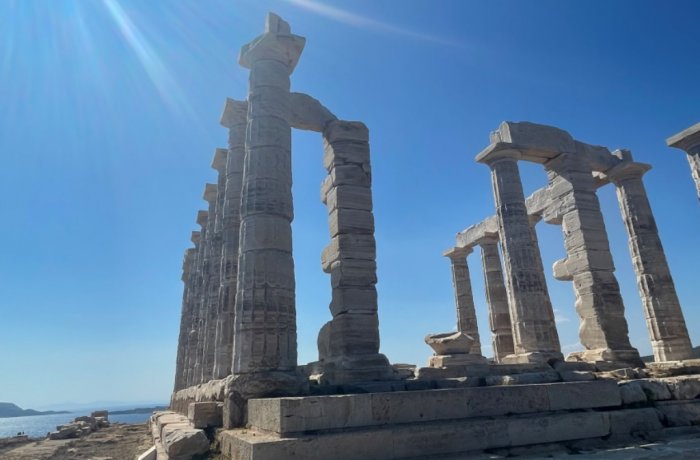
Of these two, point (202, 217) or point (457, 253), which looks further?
point (457, 253)

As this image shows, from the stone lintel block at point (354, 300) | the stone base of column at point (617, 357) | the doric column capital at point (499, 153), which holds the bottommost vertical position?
the stone base of column at point (617, 357)

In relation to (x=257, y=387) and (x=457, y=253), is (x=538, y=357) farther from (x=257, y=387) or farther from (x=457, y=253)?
(x=457, y=253)

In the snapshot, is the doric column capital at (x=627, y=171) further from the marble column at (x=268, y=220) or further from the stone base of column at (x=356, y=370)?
the marble column at (x=268, y=220)

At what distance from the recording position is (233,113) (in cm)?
1634

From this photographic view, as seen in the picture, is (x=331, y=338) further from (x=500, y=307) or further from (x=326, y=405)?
(x=500, y=307)

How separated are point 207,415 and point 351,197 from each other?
669cm

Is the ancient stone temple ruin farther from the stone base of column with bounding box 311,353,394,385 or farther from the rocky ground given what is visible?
the rocky ground

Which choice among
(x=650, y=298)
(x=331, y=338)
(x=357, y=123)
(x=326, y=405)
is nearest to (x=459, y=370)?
(x=331, y=338)

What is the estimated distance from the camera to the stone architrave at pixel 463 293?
2584 centimetres

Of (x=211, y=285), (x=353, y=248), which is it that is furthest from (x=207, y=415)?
(x=211, y=285)

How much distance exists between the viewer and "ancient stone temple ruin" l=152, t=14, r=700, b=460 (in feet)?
23.1

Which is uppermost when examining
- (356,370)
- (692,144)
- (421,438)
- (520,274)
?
(692,144)

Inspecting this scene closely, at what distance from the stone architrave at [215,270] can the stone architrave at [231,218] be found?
110 centimetres

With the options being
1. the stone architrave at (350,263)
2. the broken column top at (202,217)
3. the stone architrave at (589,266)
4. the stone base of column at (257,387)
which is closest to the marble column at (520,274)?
the stone architrave at (589,266)
